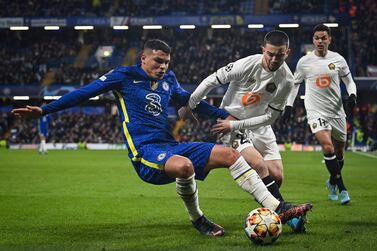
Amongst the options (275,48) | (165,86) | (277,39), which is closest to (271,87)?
(275,48)

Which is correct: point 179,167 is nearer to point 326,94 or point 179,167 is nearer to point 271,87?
point 271,87

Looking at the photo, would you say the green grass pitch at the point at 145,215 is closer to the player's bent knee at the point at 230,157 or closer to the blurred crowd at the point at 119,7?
the player's bent knee at the point at 230,157

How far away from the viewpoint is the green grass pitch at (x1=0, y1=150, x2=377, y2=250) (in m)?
5.66

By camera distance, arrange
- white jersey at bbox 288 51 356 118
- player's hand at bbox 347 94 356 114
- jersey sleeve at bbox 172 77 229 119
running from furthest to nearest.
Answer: white jersey at bbox 288 51 356 118
player's hand at bbox 347 94 356 114
jersey sleeve at bbox 172 77 229 119

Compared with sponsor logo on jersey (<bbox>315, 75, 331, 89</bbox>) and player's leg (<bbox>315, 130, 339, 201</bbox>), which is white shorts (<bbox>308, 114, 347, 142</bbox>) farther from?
sponsor logo on jersey (<bbox>315, 75, 331, 89</bbox>)

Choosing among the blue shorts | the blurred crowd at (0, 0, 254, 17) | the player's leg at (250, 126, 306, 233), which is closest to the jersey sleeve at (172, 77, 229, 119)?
the blue shorts

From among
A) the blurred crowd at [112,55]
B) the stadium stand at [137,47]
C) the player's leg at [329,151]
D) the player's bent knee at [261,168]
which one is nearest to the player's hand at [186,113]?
the player's bent knee at [261,168]

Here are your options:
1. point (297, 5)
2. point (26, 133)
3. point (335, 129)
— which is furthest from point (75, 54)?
point (335, 129)

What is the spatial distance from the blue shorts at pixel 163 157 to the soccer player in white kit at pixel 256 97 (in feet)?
1.64

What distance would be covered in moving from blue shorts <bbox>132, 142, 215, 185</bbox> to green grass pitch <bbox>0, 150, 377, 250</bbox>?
0.63 meters

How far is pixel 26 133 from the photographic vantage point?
124ft

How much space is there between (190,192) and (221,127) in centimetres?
77

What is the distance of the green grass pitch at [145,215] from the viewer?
5664 millimetres

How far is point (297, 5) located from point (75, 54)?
15.6 m
